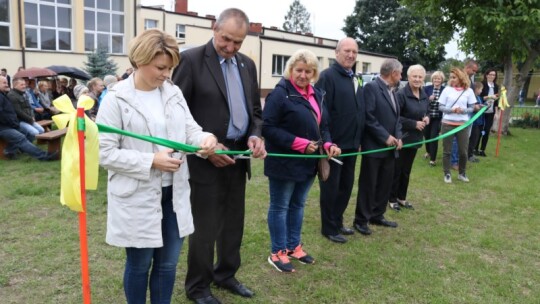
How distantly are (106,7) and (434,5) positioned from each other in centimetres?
1496

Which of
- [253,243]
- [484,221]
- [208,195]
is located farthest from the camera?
[484,221]

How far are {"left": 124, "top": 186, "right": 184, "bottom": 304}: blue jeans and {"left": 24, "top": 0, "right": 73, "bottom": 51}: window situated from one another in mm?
18806

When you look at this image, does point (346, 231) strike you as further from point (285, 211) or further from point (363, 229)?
point (285, 211)

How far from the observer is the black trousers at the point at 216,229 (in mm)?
3232

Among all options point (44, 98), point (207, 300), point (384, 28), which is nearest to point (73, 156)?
point (207, 300)

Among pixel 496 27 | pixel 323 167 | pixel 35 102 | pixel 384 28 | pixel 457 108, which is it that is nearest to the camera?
pixel 323 167

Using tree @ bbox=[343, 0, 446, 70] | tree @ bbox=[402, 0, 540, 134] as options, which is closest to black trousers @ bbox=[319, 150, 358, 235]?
tree @ bbox=[402, 0, 540, 134]

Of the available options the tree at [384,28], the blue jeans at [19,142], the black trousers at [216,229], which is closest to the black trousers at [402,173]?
the black trousers at [216,229]

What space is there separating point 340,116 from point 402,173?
6.47 ft

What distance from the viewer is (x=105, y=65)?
17.8 metres

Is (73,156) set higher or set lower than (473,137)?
higher

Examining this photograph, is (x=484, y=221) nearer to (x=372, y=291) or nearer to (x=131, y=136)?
(x=372, y=291)

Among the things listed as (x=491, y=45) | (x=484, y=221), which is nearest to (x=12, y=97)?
(x=484, y=221)

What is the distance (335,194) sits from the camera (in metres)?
4.72
